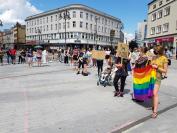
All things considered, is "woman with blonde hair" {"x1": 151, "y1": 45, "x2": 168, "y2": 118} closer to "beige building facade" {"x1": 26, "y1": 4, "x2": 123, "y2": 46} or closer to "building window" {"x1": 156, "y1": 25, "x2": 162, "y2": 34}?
"building window" {"x1": 156, "y1": 25, "x2": 162, "y2": 34}

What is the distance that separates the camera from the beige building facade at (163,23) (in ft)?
148

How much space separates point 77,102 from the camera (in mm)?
8641

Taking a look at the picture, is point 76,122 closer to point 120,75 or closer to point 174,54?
point 120,75

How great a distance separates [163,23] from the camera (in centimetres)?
4903

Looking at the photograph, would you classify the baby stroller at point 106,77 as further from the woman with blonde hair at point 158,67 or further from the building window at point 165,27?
the building window at point 165,27

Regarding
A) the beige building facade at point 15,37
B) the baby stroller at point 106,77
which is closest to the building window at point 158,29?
the baby stroller at point 106,77

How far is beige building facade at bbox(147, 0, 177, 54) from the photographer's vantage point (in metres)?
45.0

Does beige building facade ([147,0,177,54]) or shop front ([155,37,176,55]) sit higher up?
beige building facade ([147,0,177,54])

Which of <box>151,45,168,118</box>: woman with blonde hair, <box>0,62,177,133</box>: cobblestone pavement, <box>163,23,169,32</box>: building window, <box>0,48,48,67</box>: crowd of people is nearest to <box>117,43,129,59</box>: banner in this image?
<box>0,62,177,133</box>: cobblestone pavement

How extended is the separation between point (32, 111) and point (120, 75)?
11.2 feet

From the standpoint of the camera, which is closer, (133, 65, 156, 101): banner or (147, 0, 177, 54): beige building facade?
(133, 65, 156, 101): banner

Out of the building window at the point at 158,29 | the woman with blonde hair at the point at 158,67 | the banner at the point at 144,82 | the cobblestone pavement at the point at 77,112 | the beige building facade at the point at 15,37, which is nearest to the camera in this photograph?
the cobblestone pavement at the point at 77,112

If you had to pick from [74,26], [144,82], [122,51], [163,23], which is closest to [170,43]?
[163,23]

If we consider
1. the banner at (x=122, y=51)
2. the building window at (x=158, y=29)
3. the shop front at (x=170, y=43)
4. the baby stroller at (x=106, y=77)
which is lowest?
the baby stroller at (x=106, y=77)
